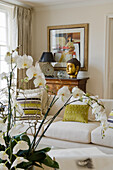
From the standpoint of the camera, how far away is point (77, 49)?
5559 mm

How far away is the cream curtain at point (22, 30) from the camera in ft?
17.7

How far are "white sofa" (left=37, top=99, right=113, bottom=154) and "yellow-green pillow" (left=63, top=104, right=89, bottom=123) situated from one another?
0.11 metres

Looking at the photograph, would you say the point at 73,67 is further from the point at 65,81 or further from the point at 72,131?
the point at 72,131

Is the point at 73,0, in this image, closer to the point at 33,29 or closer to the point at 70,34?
the point at 70,34

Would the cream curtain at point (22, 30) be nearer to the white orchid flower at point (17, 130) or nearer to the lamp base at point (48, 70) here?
the lamp base at point (48, 70)

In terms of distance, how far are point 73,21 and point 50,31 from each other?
0.62 m

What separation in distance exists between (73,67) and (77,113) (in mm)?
1831

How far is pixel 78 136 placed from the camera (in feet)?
10.3

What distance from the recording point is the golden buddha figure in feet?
17.1

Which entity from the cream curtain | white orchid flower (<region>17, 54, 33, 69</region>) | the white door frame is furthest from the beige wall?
white orchid flower (<region>17, 54, 33, 69</region>)

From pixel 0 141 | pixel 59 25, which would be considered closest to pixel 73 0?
pixel 59 25

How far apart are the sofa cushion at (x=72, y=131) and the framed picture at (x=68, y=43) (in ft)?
7.70

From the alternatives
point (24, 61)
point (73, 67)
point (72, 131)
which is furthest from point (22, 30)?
point (24, 61)

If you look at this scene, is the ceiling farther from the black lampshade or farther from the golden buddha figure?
the golden buddha figure
